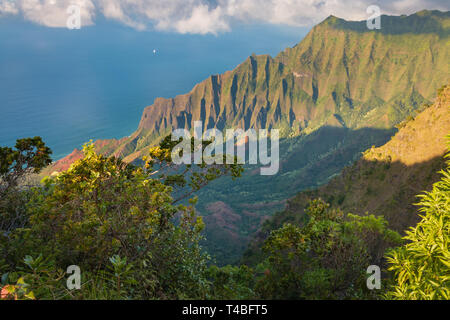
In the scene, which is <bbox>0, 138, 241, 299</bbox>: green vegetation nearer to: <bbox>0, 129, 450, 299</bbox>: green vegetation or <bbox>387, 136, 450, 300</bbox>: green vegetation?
<bbox>0, 129, 450, 299</bbox>: green vegetation

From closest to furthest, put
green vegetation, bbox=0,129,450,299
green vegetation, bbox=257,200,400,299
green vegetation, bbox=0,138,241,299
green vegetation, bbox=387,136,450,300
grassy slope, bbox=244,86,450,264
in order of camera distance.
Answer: green vegetation, bbox=387,136,450,300 < green vegetation, bbox=0,129,450,299 < green vegetation, bbox=0,138,241,299 < green vegetation, bbox=257,200,400,299 < grassy slope, bbox=244,86,450,264

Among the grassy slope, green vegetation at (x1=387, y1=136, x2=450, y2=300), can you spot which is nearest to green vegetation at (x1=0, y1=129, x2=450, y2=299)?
green vegetation at (x1=387, y1=136, x2=450, y2=300)

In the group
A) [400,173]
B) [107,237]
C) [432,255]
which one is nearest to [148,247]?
[107,237]

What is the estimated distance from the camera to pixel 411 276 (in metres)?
4.94

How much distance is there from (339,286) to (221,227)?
343ft

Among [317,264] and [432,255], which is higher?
[432,255]

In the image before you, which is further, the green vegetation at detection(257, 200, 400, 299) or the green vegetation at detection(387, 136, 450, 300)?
the green vegetation at detection(257, 200, 400, 299)

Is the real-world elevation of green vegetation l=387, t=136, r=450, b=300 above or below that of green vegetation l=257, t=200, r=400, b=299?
above

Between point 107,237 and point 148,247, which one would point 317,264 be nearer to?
point 148,247

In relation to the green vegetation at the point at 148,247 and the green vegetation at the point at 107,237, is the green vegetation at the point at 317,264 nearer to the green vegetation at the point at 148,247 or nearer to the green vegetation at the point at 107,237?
the green vegetation at the point at 148,247

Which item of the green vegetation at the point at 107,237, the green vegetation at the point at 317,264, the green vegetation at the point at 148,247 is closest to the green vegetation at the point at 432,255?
the green vegetation at the point at 148,247

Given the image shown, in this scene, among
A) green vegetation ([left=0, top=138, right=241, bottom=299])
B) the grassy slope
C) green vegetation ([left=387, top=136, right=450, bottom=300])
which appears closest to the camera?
green vegetation ([left=387, top=136, right=450, bottom=300])

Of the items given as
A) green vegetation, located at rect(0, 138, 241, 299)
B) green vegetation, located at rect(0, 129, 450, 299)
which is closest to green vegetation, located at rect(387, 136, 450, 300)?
green vegetation, located at rect(0, 129, 450, 299)

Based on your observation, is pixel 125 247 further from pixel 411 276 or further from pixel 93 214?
pixel 411 276
